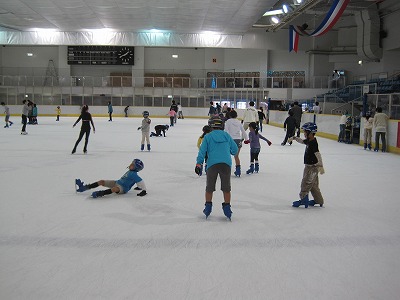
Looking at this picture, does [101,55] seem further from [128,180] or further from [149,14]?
[128,180]

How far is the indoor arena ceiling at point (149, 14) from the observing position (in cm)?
2853

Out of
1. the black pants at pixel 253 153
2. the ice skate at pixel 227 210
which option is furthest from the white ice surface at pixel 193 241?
the black pants at pixel 253 153

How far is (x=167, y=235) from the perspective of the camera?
4844mm

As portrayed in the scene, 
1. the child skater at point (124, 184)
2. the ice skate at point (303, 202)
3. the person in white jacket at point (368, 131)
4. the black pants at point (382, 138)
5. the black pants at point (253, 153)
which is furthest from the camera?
the person in white jacket at point (368, 131)

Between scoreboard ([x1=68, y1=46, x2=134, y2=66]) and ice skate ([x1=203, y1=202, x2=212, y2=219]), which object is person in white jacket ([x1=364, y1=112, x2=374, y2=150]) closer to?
ice skate ([x1=203, y1=202, x2=212, y2=219])

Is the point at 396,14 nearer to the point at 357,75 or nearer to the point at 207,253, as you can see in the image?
the point at 357,75

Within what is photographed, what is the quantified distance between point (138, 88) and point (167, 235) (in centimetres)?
3731

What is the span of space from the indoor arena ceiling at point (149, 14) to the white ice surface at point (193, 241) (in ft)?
68.5

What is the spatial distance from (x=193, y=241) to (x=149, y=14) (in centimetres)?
2908

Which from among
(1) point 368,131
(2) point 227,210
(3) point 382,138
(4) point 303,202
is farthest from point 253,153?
(1) point 368,131

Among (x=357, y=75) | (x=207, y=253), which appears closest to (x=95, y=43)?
(x=357, y=75)

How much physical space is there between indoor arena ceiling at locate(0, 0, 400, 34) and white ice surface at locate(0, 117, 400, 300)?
20.9 meters

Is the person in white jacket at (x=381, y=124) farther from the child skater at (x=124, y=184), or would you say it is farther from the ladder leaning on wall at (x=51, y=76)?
the ladder leaning on wall at (x=51, y=76)

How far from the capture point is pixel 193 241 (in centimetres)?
465
